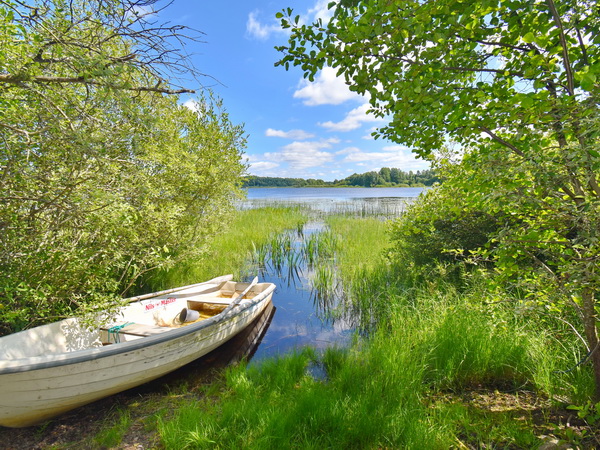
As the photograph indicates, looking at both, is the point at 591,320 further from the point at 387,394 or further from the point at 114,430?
the point at 114,430

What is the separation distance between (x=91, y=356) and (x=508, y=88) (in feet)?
15.8

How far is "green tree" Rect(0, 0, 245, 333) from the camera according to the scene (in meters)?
1.91

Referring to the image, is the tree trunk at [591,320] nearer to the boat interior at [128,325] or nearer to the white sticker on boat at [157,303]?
the boat interior at [128,325]

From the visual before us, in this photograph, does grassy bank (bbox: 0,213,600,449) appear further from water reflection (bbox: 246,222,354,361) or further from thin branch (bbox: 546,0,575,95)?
thin branch (bbox: 546,0,575,95)

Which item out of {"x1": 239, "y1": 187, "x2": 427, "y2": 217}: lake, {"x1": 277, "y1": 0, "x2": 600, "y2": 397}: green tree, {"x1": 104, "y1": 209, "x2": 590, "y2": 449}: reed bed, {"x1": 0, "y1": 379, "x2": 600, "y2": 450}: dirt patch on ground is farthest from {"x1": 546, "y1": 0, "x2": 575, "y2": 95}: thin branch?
{"x1": 239, "y1": 187, "x2": 427, "y2": 217}: lake

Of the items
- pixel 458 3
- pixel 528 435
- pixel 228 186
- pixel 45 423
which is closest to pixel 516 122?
pixel 458 3

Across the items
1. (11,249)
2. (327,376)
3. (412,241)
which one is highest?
(11,249)

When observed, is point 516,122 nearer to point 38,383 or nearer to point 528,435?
point 528,435

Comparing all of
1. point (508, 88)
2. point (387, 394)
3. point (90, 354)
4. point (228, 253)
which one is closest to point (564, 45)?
point (508, 88)

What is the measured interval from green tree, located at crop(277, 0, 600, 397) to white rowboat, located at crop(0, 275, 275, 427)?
367cm

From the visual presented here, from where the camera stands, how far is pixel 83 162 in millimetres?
2719

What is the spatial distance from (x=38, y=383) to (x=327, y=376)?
3407mm

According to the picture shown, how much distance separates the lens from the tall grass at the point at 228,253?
24.5 ft

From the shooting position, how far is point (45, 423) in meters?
3.07
